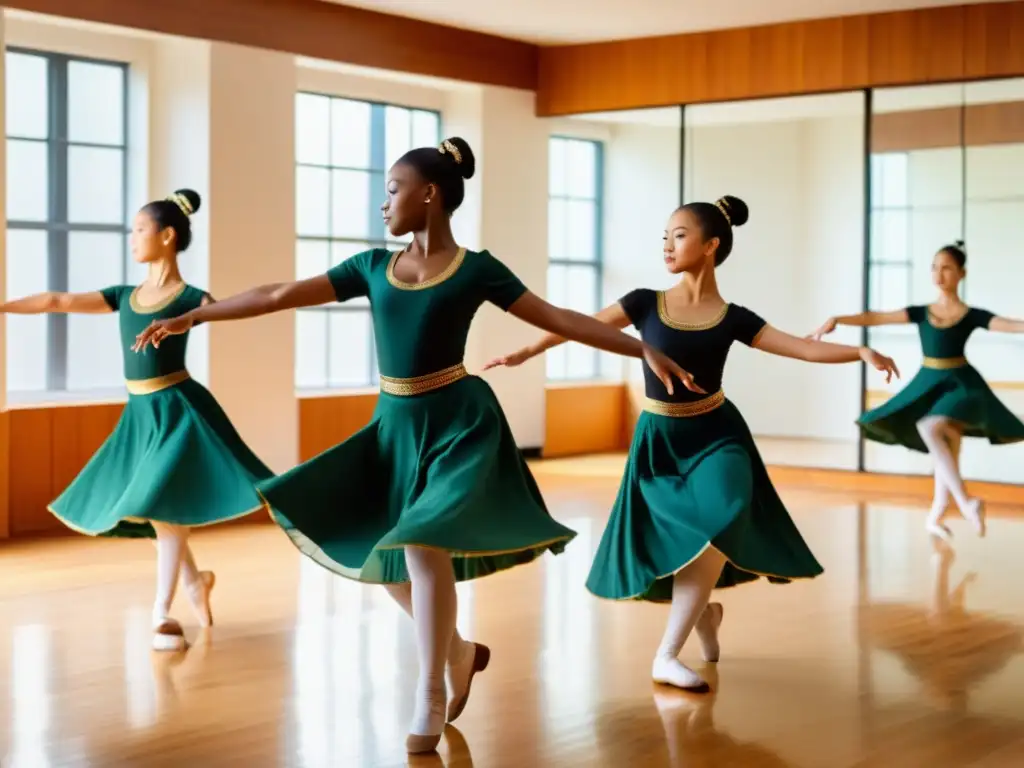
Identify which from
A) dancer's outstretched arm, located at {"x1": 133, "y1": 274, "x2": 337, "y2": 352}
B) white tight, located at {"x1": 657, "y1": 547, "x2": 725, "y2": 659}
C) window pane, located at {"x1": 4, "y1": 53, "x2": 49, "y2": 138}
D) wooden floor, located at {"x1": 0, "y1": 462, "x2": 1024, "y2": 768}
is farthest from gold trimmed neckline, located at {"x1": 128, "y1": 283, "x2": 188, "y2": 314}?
window pane, located at {"x1": 4, "y1": 53, "x2": 49, "y2": 138}

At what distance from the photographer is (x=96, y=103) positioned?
24.0 ft

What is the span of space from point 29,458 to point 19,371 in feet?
2.20

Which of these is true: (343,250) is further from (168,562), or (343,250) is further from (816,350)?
(816,350)

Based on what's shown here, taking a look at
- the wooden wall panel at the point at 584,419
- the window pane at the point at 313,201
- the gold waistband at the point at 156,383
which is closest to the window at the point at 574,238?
the wooden wall panel at the point at 584,419

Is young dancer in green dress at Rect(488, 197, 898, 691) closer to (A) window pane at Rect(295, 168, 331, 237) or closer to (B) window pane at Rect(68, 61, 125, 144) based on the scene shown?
(B) window pane at Rect(68, 61, 125, 144)

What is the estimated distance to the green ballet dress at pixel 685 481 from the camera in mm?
3986

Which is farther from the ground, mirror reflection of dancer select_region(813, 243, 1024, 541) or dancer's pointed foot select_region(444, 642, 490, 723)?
mirror reflection of dancer select_region(813, 243, 1024, 541)

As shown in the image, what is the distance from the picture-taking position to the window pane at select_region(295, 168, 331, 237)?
27.9 ft

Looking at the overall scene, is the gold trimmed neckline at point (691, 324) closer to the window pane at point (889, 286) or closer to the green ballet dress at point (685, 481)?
the green ballet dress at point (685, 481)

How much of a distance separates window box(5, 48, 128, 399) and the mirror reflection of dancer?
3592 millimetres

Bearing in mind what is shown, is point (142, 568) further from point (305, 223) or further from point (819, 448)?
point (819, 448)

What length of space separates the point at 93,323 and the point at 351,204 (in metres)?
1.90

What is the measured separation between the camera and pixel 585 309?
10.7 m

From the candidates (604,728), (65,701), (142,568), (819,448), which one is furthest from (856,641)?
(819,448)
